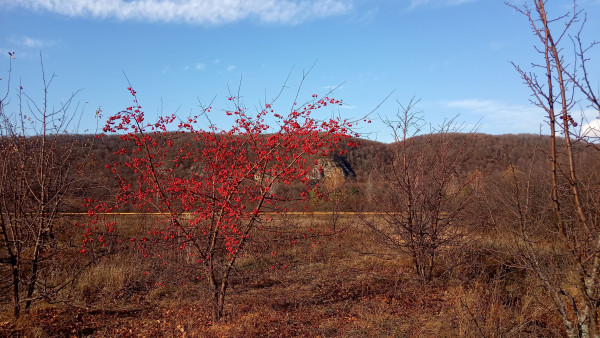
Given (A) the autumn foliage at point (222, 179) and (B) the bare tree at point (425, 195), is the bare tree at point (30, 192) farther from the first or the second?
(B) the bare tree at point (425, 195)

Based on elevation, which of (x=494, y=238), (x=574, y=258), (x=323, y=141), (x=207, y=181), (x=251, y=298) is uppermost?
(x=323, y=141)

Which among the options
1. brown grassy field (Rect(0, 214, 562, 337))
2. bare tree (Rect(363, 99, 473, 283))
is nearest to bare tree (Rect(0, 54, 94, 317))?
brown grassy field (Rect(0, 214, 562, 337))

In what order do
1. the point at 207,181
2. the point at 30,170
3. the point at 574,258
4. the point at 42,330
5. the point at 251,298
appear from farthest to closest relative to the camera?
the point at 251,298
the point at 207,181
the point at 30,170
the point at 42,330
the point at 574,258

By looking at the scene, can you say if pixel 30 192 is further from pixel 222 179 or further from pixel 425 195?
pixel 425 195

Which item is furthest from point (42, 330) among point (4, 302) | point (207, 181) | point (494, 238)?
point (494, 238)

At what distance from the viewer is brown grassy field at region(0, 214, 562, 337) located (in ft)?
18.8

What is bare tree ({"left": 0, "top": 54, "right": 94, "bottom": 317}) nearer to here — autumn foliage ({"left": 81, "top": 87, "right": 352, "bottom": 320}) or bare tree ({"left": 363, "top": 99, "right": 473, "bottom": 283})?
autumn foliage ({"left": 81, "top": 87, "right": 352, "bottom": 320})

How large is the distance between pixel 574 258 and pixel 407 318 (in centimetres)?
371

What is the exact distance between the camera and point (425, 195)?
741 centimetres

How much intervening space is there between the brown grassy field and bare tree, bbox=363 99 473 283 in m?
0.57

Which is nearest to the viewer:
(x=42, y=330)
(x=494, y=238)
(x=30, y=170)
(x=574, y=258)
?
(x=574, y=258)

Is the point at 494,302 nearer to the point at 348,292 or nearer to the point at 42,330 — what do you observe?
the point at 348,292

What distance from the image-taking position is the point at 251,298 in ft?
24.8

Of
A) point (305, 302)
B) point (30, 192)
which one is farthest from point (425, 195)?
point (30, 192)
